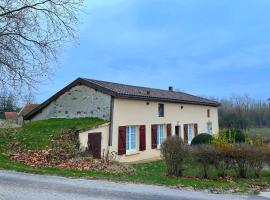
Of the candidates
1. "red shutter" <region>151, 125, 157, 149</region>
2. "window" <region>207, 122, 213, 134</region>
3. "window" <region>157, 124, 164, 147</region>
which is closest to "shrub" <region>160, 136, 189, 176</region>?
"red shutter" <region>151, 125, 157, 149</region>

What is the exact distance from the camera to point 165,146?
48.6 ft

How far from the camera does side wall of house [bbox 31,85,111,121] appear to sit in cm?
2353

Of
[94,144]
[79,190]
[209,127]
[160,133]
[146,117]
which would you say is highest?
[209,127]

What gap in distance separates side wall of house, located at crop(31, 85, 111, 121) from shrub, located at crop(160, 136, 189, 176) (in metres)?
8.99

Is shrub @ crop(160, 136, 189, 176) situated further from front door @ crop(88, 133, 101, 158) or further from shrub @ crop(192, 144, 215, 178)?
front door @ crop(88, 133, 101, 158)

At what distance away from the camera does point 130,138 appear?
83.3 ft

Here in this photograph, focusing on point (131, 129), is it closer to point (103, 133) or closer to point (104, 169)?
point (103, 133)

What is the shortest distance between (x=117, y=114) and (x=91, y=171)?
33.5 feet

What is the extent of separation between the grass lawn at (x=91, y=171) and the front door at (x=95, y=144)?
625mm

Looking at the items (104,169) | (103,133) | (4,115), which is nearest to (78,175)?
(104,169)

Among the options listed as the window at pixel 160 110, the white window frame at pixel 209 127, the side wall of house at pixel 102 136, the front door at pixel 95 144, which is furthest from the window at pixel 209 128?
the front door at pixel 95 144

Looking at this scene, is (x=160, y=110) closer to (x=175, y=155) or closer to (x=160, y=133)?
(x=160, y=133)

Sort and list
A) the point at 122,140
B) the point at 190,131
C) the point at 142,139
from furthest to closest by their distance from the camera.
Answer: the point at 190,131 → the point at 142,139 → the point at 122,140

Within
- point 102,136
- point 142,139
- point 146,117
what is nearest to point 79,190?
point 102,136
